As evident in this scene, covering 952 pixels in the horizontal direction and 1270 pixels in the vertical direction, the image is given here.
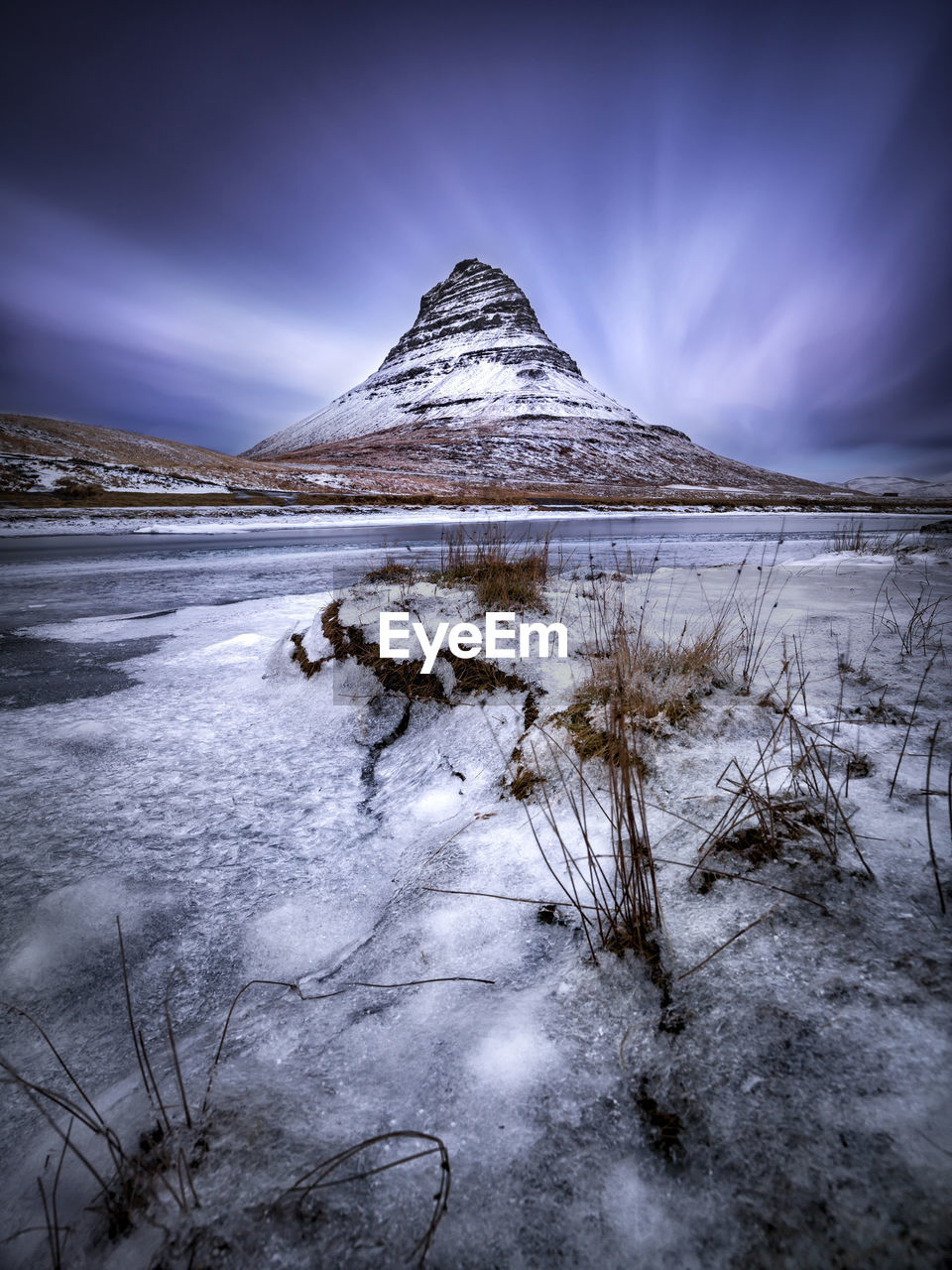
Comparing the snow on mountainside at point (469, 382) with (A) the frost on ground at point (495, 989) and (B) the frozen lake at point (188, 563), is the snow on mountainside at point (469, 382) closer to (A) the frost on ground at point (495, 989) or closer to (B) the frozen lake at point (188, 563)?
(B) the frozen lake at point (188, 563)

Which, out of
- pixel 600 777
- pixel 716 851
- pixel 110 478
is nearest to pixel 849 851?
pixel 716 851

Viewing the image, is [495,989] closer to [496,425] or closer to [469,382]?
[496,425]

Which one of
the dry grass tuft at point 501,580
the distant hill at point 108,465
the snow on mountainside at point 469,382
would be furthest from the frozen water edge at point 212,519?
the snow on mountainside at point 469,382

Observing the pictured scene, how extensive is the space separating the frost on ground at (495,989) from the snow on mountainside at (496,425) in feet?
142

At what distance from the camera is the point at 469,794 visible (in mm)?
1989

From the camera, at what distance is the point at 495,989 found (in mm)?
1140

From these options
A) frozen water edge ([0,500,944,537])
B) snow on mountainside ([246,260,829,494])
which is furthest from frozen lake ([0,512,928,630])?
snow on mountainside ([246,260,829,494])

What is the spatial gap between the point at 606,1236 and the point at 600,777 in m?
1.15

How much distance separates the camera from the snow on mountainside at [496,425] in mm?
56938

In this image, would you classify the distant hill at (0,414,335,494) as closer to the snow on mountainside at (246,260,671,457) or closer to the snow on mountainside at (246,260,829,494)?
the snow on mountainside at (246,260,829,494)

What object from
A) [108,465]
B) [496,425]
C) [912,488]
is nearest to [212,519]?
[108,465]

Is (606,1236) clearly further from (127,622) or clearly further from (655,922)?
(127,622)

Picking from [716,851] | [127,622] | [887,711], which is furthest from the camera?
[127,622]

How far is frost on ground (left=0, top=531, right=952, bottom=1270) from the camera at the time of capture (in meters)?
0.71
